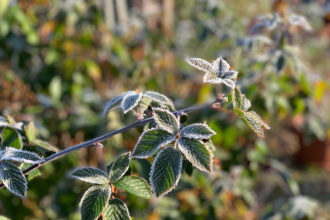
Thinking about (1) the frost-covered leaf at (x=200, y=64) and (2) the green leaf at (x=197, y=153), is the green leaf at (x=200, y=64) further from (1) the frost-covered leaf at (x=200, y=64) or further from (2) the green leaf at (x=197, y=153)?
(2) the green leaf at (x=197, y=153)

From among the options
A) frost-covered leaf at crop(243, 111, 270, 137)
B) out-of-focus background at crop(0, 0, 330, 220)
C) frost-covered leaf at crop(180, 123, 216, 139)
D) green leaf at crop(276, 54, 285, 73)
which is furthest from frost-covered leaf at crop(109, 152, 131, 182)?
green leaf at crop(276, 54, 285, 73)

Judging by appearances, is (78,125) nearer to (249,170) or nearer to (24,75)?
(24,75)

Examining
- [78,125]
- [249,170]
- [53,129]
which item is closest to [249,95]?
[249,170]

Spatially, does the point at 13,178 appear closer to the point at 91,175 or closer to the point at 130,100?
the point at 91,175

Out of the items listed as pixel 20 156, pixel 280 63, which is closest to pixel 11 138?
pixel 20 156

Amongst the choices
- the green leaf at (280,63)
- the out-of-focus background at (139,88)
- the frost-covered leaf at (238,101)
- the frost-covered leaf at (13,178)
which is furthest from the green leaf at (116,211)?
the green leaf at (280,63)

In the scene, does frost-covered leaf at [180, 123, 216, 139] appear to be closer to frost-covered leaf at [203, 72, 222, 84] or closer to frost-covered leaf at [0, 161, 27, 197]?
frost-covered leaf at [203, 72, 222, 84]
